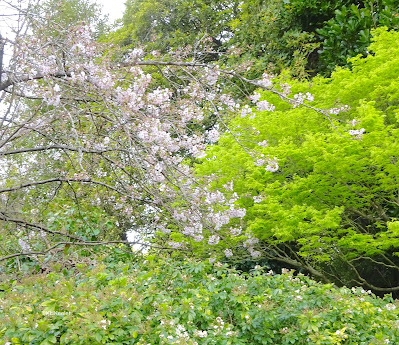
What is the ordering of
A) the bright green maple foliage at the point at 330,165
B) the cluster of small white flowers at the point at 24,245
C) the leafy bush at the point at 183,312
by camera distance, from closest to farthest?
the leafy bush at the point at 183,312
the cluster of small white flowers at the point at 24,245
the bright green maple foliage at the point at 330,165

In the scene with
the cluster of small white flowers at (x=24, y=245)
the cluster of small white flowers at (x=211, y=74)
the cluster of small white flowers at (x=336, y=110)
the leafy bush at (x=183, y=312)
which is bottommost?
the leafy bush at (x=183, y=312)

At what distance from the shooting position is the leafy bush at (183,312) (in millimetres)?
2605

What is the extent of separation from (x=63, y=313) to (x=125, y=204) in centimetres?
255

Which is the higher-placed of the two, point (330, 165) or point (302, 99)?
point (330, 165)

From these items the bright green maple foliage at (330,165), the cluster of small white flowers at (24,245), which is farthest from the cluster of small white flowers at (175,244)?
the cluster of small white flowers at (24,245)

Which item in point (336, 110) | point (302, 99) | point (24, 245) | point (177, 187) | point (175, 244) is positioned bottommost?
point (24, 245)

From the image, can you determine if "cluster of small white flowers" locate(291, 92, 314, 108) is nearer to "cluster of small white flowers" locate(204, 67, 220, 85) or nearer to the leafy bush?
"cluster of small white flowers" locate(204, 67, 220, 85)

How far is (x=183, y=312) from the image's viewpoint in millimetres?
3035

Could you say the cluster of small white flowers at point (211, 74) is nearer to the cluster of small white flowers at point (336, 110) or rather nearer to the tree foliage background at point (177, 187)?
the tree foliage background at point (177, 187)

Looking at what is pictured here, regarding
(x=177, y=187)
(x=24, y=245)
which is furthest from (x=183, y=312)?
(x=24, y=245)

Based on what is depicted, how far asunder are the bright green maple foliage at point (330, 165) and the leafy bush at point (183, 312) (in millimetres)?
1751

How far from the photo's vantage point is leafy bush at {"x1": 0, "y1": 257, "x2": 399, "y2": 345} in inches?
103

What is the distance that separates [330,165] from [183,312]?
3.58 metres

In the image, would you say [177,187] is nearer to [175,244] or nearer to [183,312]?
[183,312]
